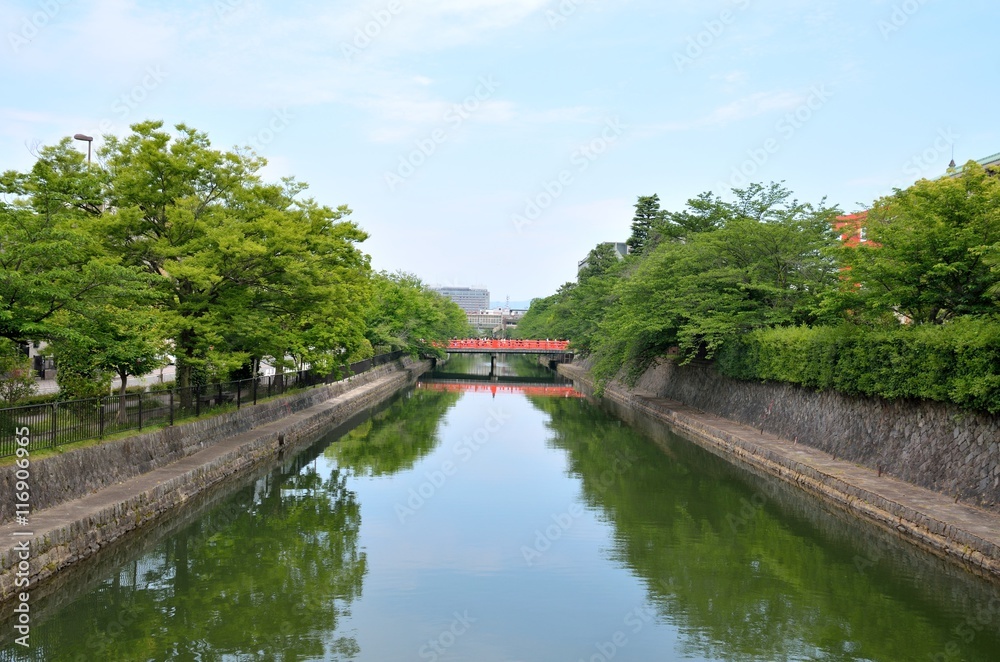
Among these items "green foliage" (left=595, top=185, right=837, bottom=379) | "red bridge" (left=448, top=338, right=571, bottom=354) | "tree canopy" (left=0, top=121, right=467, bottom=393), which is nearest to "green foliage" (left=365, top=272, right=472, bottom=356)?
"red bridge" (left=448, top=338, right=571, bottom=354)

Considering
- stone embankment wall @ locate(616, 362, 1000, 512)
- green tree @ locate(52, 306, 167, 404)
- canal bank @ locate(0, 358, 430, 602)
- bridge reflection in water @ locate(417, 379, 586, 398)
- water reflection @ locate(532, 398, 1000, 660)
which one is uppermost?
green tree @ locate(52, 306, 167, 404)

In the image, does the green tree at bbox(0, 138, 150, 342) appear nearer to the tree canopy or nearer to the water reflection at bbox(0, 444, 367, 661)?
the tree canopy

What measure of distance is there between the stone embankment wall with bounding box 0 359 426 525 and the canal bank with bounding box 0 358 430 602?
19 millimetres

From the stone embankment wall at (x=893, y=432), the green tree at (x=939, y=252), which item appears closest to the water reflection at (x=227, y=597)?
the stone embankment wall at (x=893, y=432)

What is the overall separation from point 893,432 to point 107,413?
1927 cm

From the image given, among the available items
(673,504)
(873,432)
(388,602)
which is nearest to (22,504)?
(388,602)

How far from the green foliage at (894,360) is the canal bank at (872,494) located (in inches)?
83.9

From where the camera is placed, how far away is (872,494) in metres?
16.7

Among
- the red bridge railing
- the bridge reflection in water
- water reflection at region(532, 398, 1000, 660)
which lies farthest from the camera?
the red bridge railing

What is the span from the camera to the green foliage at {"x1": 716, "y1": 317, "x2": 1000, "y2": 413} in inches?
597

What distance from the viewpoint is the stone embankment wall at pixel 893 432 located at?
15398 millimetres

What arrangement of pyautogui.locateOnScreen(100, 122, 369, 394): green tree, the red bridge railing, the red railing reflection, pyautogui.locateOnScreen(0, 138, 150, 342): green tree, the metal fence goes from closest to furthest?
pyautogui.locateOnScreen(0, 138, 150, 342): green tree → the metal fence → pyautogui.locateOnScreen(100, 122, 369, 394): green tree → the red railing reflection → the red bridge railing

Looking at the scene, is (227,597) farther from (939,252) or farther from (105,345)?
(939,252)

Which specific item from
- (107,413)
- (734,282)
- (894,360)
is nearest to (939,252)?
(894,360)
